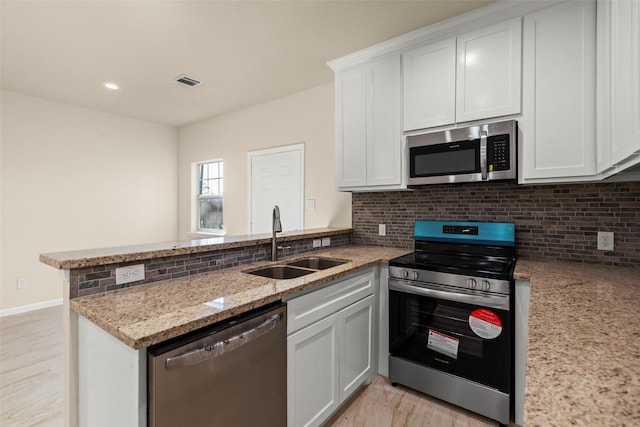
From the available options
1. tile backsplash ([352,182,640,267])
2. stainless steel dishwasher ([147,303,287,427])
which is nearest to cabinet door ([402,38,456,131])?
tile backsplash ([352,182,640,267])

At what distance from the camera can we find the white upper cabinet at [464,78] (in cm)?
198

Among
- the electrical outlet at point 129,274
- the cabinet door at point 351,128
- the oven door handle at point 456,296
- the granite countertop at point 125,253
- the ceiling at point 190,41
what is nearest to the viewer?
the granite countertop at point 125,253

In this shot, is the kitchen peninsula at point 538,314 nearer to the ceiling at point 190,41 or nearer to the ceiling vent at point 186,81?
the ceiling at point 190,41

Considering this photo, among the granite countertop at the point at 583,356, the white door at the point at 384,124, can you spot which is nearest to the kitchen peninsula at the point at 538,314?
the granite countertop at the point at 583,356

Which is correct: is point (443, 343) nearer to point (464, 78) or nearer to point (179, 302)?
point (179, 302)

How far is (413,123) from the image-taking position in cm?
236

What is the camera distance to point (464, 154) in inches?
83.7

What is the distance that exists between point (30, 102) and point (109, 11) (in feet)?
8.79

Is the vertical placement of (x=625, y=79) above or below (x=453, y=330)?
above

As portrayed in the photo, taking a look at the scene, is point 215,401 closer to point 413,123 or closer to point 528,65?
point 413,123

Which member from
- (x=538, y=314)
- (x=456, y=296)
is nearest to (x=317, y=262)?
(x=456, y=296)

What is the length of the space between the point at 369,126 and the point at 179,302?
201cm

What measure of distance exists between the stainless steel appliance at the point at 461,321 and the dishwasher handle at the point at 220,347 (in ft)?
3.53

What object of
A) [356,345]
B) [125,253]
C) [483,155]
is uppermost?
[483,155]
